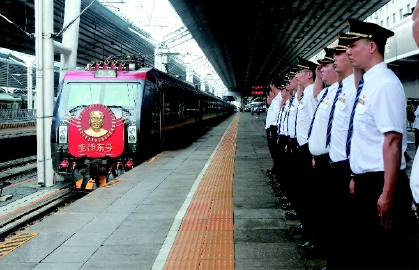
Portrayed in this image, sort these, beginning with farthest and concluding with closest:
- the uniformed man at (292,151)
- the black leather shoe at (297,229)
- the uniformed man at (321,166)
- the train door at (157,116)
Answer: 1. the train door at (157,116)
2. the uniformed man at (292,151)
3. the black leather shoe at (297,229)
4. the uniformed man at (321,166)

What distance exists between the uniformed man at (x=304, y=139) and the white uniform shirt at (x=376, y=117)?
1.72 metres

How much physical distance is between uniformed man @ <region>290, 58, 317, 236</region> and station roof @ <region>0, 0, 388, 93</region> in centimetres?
1690

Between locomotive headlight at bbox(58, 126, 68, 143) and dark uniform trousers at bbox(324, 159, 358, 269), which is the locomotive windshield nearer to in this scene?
locomotive headlight at bbox(58, 126, 68, 143)

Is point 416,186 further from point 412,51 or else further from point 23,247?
point 412,51

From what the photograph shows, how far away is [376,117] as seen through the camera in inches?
118

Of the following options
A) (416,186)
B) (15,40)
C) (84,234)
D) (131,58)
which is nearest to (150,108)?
(131,58)

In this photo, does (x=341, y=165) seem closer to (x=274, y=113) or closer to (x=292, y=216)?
(x=292, y=216)

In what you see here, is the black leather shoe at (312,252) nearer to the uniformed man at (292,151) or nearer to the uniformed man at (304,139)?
the uniformed man at (304,139)

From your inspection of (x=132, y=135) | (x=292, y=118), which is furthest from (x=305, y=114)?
(x=132, y=135)

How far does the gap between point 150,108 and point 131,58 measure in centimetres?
240

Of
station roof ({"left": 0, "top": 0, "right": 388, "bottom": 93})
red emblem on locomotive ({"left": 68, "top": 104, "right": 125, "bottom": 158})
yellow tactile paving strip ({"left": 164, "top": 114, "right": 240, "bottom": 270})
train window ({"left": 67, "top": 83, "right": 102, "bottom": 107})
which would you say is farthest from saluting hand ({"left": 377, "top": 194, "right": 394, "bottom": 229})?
station roof ({"left": 0, "top": 0, "right": 388, "bottom": 93})

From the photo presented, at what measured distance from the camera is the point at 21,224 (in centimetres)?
767

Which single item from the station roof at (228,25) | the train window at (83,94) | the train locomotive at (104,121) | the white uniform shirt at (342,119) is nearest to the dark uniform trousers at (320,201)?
the white uniform shirt at (342,119)

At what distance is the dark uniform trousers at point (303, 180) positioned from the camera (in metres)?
4.86
